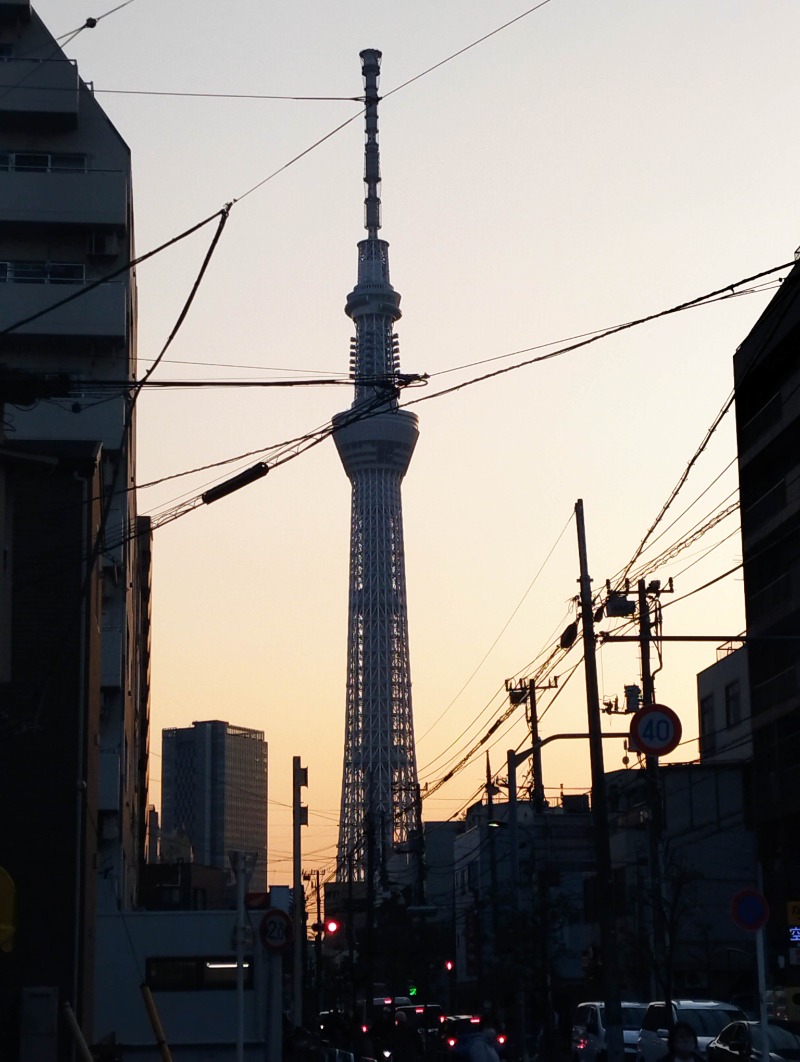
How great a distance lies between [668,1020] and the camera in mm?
26516

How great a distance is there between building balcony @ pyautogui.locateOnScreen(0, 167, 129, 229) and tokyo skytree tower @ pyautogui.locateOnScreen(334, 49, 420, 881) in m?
109

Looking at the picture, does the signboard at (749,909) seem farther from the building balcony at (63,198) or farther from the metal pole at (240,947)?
the building balcony at (63,198)

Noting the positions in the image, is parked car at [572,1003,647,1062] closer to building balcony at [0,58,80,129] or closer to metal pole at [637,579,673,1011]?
metal pole at [637,579,673,1011]

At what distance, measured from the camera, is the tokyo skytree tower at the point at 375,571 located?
525ft

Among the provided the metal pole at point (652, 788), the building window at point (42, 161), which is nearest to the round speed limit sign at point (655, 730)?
the metal pole at point (652, 788)

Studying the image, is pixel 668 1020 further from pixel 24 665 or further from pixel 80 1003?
pixel 24 665

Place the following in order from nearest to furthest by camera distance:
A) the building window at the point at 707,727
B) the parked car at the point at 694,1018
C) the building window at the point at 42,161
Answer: the parked car at the point at 694,1018
the building window at the point at 42,161
the building window at the point at 707,727

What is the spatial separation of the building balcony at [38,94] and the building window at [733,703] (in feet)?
96.5

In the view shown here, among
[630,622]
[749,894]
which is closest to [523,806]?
[630,622]

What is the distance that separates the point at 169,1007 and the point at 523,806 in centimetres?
5317

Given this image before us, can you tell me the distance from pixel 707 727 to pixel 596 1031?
27.5 metres

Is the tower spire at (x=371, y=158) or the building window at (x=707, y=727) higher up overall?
the tower spire at (x=371, y=158)

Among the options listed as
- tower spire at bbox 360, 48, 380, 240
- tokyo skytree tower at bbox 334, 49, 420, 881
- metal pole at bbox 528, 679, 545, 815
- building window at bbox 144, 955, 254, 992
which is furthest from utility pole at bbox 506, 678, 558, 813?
tower spire at bbox 360, 48, 380, 240

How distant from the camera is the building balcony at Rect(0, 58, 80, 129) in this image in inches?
1900
